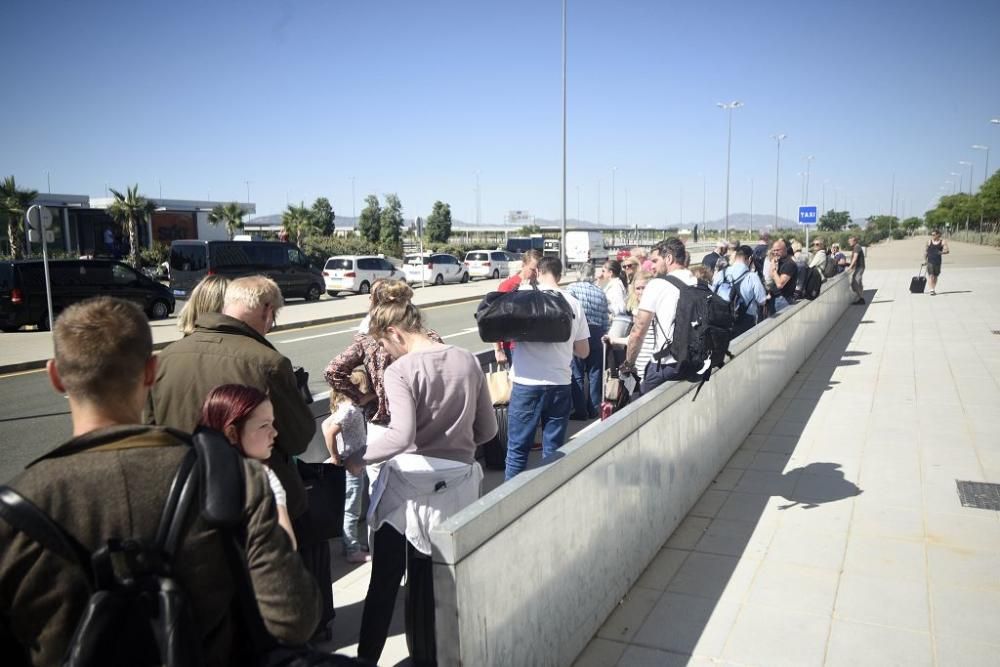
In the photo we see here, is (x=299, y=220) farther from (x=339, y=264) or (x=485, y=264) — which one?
(x=339, y=264)

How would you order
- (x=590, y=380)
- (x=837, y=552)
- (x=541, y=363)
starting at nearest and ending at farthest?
(x=837, y=552) → (x=541, y=363) → (x=590, y=380)

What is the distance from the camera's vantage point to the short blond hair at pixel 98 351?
169 centimetres

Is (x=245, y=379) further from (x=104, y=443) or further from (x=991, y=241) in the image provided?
(x=991, y=241)

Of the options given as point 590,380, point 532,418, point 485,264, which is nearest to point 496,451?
point 532,418

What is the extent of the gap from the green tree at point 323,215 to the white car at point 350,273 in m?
36.3

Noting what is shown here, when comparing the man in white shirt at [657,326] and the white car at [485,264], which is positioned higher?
the man in white shirt at [657,326]

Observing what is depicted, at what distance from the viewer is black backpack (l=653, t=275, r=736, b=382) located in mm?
5320

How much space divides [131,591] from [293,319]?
19.3 meters

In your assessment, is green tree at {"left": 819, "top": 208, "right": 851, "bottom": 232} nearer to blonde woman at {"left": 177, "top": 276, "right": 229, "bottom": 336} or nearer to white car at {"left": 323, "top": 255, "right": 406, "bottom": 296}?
white car at {"left": 323, "top": 255, "right": 406, "bottom": 296}

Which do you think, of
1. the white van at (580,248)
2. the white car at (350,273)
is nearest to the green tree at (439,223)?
the white van at (580,248)

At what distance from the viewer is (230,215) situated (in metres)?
52.8

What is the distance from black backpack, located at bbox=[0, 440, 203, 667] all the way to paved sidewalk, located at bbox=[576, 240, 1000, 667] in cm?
258

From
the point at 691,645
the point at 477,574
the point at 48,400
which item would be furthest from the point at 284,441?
the point at 48,400

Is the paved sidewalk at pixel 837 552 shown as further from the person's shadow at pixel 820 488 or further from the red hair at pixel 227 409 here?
the red hair at pixel 227 409
